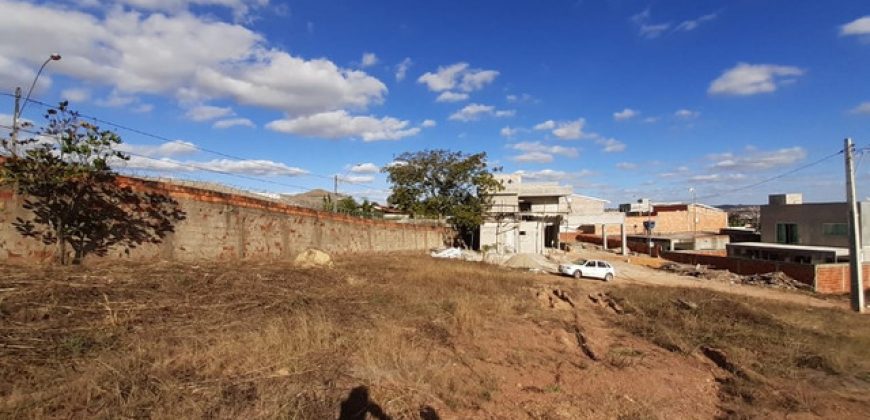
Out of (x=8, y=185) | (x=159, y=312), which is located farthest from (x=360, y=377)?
(x=8, y=185)

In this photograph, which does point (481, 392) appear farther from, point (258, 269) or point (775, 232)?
point (775, 232)

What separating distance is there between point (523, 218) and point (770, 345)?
39361mm

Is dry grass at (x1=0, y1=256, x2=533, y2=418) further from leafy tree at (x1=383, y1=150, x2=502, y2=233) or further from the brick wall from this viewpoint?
leafy tree at (x1=383, y1=150, x2=502, y2=233)

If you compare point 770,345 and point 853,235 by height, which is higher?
point 853,235

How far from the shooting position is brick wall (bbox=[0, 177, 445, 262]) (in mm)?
9414

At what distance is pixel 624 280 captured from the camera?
30172mm

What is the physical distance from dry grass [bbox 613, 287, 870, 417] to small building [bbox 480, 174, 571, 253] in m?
26.9

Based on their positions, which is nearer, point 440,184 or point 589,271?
point 589,271

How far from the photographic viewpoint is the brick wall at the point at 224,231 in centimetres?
941

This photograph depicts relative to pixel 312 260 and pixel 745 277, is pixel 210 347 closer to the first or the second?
pixel 312 260

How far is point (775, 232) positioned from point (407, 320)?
4220 centimetres

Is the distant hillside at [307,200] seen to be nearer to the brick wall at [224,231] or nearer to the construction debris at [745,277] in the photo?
the brick wall at [224,231]

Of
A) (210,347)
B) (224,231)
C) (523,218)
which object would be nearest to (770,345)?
(210,347)

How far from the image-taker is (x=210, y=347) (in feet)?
21.9
